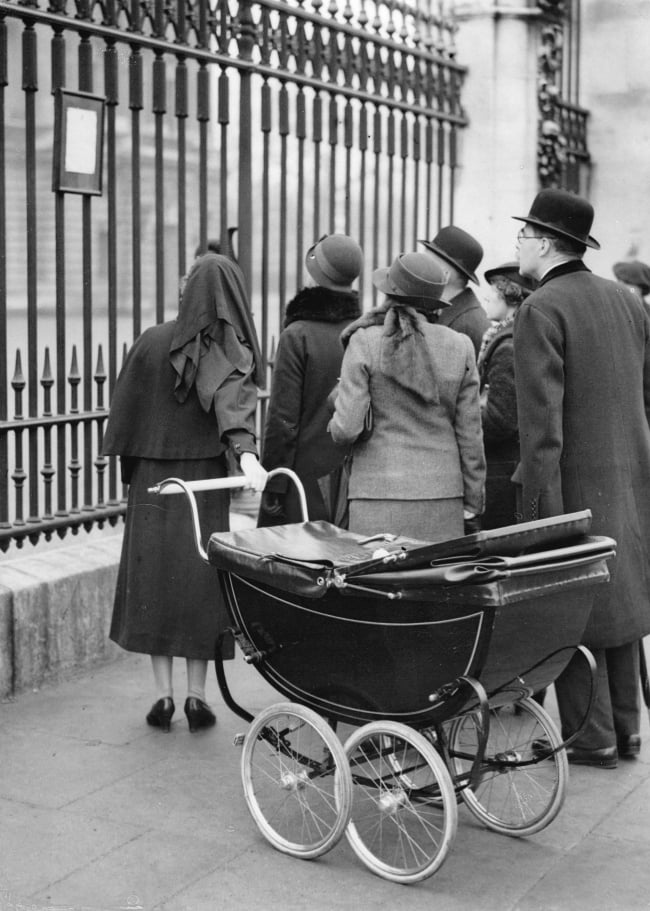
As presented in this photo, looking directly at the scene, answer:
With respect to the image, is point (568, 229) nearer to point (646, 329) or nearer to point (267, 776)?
point (646, 329)

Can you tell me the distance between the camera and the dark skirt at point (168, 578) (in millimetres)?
5082

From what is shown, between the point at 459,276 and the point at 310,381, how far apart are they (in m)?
0.84

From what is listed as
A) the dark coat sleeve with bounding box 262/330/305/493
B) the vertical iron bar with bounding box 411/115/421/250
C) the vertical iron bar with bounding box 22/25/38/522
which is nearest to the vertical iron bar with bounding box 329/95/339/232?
the vertical iron bar with bounding box 411/115/421/250

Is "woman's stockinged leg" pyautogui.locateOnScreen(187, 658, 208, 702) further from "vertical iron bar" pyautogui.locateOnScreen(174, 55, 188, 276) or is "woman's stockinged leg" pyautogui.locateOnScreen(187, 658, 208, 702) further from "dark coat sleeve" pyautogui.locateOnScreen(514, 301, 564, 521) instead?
"vertical iron bar" pyautogui.locateOnScreen(174, 55, 188, 276)

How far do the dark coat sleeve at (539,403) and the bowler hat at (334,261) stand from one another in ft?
3.60

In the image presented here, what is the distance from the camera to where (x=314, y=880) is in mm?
3736

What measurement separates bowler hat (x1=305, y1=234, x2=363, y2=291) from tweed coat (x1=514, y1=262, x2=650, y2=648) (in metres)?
1.02

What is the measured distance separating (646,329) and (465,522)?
95 centimetres

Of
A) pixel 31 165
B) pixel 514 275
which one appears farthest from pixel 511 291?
pixel 31 165

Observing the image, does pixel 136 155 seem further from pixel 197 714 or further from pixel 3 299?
pixel 197 714

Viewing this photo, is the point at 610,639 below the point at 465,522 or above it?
below

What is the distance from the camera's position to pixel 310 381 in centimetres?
554

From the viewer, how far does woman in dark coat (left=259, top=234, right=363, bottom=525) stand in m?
5.47

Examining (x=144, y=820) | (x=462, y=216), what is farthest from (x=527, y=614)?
(x=462, y=216)
